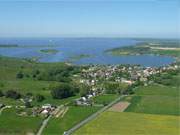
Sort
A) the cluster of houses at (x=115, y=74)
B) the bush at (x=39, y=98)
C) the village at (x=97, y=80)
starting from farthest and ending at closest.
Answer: the cluster of houses at (x=115, y=74), the bush at (x=39, y=98), the village at (x=97, y=80)

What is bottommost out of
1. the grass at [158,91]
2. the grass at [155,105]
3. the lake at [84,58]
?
the lake at [84,58]

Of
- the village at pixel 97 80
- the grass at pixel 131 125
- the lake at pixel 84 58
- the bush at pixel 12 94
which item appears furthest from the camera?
the lake at pixel 84 58

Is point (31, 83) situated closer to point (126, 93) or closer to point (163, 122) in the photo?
point (126, 93)

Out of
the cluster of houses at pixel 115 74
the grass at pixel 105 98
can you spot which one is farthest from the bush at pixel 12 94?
the cluster of houses at pixel 115 74

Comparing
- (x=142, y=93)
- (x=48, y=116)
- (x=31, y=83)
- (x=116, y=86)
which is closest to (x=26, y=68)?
(x=31, y=83)

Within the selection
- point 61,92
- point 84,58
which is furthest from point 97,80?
point 84,58

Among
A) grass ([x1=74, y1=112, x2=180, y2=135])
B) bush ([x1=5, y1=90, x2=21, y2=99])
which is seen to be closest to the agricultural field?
grass ([x1=74, y1=112, x2=180, y2=135])

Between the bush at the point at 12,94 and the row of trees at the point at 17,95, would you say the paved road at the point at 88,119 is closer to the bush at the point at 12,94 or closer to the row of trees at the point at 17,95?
the row of trees at the point at 17,95
